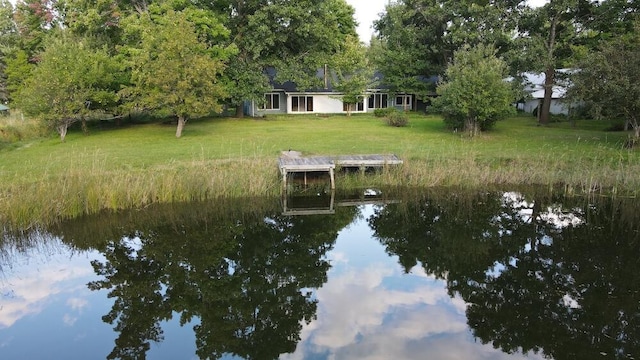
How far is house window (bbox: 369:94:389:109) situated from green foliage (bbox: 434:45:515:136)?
16.8 metres

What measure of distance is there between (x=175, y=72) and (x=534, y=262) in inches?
692

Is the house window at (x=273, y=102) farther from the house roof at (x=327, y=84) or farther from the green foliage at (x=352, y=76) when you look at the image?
the green foliage at (x=352, y=76)

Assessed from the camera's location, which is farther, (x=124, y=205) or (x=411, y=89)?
(x=411, y=89)

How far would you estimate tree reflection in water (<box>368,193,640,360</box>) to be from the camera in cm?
682

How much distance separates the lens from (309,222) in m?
12.0

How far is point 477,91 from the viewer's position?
73.1ft

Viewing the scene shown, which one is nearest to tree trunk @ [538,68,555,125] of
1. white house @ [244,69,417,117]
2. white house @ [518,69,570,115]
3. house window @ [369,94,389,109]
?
white house @ [518,69,570,115]

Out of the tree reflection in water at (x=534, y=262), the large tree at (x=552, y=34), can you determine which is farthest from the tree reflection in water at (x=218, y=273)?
the large tree at (x=552, y=34)

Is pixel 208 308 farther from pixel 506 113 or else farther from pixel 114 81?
pixel 114 81

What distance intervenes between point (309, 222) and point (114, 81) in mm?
18241

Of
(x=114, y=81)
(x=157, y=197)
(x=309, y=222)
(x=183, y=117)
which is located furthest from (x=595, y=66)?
(x=114, y=81)

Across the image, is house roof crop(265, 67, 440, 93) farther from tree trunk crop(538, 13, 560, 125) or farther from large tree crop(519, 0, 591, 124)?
large tree crop(519, 0, 591, 124)

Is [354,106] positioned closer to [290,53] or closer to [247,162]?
[290,53]

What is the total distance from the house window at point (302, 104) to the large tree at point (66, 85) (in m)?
15.5
